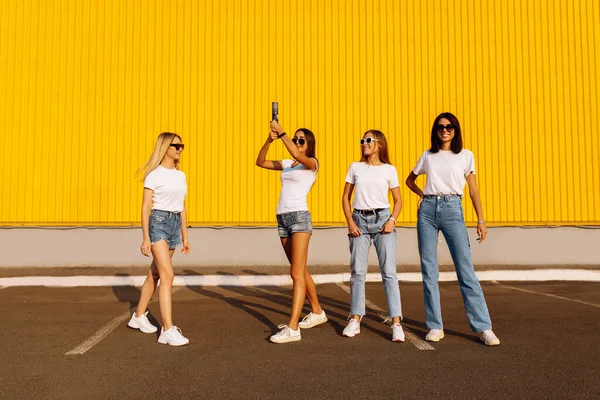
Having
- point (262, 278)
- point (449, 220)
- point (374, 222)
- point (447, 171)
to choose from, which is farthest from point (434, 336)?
point (262, 278)

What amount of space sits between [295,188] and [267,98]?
24.2ft

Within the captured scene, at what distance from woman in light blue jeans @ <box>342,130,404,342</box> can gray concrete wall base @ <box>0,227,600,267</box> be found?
6.40 metres

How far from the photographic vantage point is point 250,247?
10820 millimetres

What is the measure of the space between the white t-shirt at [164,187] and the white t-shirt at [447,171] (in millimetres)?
2367

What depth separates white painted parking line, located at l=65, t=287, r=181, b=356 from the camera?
4027 millimetres

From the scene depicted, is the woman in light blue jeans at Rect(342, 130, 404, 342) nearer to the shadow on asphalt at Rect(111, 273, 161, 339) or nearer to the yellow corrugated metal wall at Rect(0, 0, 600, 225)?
the shadow on asphalt at Rect(111, 273, 161, 339)

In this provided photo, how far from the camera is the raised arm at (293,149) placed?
4.03m

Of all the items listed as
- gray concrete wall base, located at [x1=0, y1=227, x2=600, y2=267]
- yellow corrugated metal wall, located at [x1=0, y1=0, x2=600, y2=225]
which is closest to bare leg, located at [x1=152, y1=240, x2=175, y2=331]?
gray concrete wall base, located at [x1=0, y1=227, x2=600, y2=267]

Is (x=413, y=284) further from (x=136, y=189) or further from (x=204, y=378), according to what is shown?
(x=136, y=189)

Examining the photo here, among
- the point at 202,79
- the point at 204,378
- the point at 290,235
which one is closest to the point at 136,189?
the point at 202,79

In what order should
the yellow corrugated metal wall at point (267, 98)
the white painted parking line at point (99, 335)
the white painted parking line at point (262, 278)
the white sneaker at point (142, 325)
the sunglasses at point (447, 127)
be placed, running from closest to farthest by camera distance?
1. the white painted parking line at point (99, 335)
2. the sunglasses at point (447, 127)
3. the white sneaker at point (142, 325)
4. the white painted parking line at point (262, 278)
5. the yellow corrugated metal wall at point (267, 98)

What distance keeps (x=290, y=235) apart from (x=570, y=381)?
2471mm

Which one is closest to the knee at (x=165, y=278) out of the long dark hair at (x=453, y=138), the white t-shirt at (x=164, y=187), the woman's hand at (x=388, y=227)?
the white t-shirt at (x=164, y=187)

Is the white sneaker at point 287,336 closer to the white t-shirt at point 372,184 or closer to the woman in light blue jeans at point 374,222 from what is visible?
the woman in light blue jeans at point 374,222
